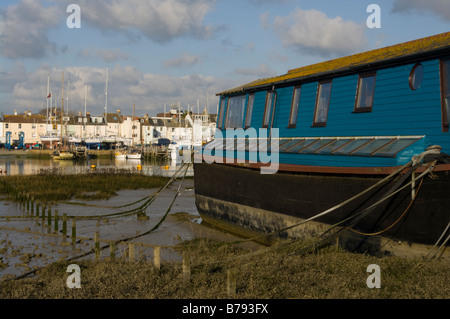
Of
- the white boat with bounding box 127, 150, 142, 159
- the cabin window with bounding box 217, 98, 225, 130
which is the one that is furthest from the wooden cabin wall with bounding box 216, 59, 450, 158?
the white boat with bounding box 127, 150, 142, 159

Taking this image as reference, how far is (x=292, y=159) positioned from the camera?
557 inches

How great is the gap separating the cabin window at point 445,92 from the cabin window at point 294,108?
5500 millimetres

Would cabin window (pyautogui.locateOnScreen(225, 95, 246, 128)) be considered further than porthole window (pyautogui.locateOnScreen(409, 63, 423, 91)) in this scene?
Yes

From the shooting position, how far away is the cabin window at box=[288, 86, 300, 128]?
15211 millimetres

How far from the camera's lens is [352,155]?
1177cm

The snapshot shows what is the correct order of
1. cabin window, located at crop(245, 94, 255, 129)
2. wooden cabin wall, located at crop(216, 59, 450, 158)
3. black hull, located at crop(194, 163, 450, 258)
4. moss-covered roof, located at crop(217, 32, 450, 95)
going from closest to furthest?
black hull, located at crop(194, 163, 450, 258), wooden cabin wall, located at crop(216, 59, 450, 158), moss-covered roof, located at crop(217, 32, 450, 95), cabin window, located at crop(245, 94, 255, 129)

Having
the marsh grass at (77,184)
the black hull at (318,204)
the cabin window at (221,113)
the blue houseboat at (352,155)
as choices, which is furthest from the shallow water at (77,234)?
the cabin window at (221,113)

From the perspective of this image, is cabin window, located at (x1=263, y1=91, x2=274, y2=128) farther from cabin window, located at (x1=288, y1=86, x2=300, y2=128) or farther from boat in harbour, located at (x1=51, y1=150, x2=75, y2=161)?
boat in harbour, located at (x1=51, y1=150, x2=75, y2=161)

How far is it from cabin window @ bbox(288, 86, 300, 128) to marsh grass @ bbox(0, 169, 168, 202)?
56.3ft

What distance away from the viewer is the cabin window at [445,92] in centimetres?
1011

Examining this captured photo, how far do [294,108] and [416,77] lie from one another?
195 inches

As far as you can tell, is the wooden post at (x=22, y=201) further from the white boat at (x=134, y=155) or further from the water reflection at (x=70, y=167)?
the white boat at (x=134, y=155)

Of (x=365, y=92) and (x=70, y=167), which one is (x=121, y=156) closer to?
(x=70, y=167)

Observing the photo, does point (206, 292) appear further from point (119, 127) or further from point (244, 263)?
point (119, 127)
